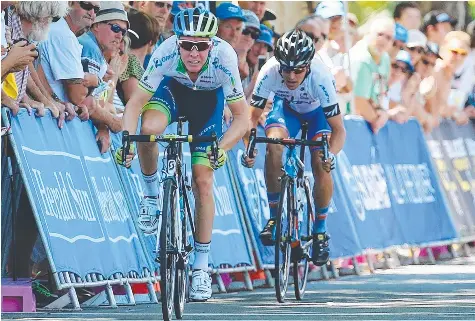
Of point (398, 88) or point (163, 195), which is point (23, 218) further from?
point (398, 88)

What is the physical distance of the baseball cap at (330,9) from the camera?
1858 centimetres

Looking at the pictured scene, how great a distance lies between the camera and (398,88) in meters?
20.9

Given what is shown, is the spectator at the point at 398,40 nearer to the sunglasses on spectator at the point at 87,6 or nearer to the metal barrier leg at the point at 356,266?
the metal barrier leg at the point at 356,266

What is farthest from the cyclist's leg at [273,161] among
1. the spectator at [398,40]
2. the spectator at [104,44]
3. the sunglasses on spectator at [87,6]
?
the spectator at [398,40]

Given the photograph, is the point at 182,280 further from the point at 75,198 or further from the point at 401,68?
the point at 401,68

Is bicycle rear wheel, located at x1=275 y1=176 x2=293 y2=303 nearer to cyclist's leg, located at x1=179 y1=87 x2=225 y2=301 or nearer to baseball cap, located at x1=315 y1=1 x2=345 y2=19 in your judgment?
cyclist's leg, located at x1=179 y1=87 x2=225 y2=301

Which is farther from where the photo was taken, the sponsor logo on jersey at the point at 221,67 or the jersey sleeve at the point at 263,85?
the jersey sleeve at the point at 263,85

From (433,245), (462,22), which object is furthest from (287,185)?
(462,22)

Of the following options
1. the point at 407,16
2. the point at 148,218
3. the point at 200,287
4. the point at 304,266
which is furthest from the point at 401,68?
the point at 148,218

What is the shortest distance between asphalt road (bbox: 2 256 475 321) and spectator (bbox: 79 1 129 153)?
5.24 ft

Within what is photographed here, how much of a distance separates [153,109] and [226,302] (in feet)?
7.06

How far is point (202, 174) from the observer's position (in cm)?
1146

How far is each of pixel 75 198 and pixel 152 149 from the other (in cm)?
133

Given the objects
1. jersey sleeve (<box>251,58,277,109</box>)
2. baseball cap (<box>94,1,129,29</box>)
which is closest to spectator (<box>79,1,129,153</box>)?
baseball cap (<box>94,1,129,29</box>)
